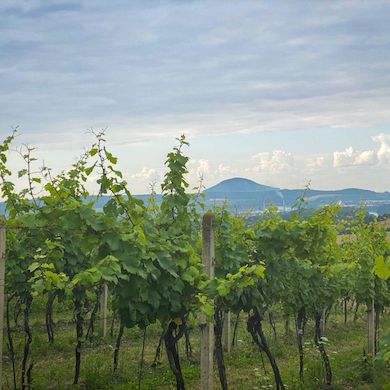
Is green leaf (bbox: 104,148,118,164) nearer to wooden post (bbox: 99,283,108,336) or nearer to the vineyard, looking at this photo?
the vineyard

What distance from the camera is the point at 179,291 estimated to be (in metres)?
5.25

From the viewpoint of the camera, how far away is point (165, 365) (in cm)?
976

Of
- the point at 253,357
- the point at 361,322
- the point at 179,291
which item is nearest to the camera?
the point at 179,291

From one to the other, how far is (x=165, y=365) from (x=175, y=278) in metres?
5.02

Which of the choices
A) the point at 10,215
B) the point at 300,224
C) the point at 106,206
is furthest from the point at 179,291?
the point at 10,215

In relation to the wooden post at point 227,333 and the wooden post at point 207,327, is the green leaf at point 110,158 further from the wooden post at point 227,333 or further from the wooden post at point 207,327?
the wooden post at point 227,333

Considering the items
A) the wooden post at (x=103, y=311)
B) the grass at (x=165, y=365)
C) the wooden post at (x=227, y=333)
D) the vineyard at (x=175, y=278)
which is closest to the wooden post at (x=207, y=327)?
the vineyard at (x=175, y=278)

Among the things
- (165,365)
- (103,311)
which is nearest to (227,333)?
(165,365)

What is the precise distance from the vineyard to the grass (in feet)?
0.11

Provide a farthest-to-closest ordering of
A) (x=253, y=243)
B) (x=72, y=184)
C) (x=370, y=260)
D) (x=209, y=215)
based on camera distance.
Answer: (x=370, y=260) < (x=72, y=184) < (x=253, y=243) < (x=209, y=215)

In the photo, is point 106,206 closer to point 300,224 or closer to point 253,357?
point 300,224

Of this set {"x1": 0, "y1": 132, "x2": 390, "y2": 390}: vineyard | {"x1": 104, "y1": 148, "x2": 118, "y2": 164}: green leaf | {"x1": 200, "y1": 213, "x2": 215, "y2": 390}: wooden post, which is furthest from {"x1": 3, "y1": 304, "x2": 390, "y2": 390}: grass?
{"x1": 104, "y1": 148, "x2": 118, "y2": 164}: green leaf

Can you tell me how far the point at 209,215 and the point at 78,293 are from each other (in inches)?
116

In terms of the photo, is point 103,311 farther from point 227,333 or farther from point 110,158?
point 110,158
